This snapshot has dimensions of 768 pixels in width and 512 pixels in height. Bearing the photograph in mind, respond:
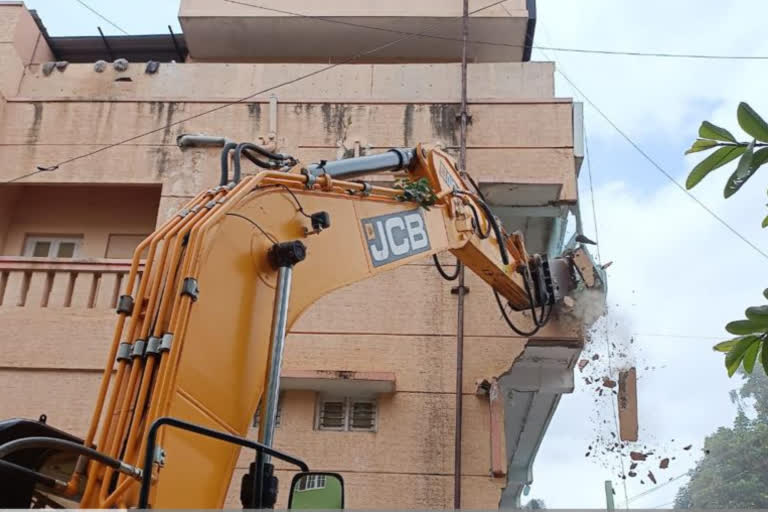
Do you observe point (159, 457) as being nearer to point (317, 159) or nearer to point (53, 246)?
point (317, 159)

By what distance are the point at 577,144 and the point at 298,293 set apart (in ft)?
22.9

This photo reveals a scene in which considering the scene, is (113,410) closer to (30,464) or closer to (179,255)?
(30,464)

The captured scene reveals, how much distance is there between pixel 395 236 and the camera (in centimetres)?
593

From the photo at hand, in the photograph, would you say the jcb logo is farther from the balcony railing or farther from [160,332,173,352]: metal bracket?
the balcony railing

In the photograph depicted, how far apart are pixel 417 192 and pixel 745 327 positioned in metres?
4.27

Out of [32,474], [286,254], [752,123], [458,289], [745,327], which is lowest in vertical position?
[32,474]

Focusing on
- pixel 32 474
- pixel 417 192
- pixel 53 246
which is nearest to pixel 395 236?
pixel 417 192

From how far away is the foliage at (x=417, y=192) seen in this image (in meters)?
6.23

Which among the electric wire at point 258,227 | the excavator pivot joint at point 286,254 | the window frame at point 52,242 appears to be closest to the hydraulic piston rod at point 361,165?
the electric wire at point 258,227

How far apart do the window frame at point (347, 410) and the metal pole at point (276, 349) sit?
17.1 feet

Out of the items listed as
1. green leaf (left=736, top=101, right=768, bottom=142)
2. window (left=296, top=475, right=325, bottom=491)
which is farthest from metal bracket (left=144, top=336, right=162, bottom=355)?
green leaf (left=736, top=101, right=768, bottom=142)

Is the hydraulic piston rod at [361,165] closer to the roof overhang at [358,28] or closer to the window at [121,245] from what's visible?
the window at [121,245]

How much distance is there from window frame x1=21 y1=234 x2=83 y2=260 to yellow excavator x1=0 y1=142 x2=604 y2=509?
739 cm

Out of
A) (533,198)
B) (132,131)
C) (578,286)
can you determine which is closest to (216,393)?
(578,286)
